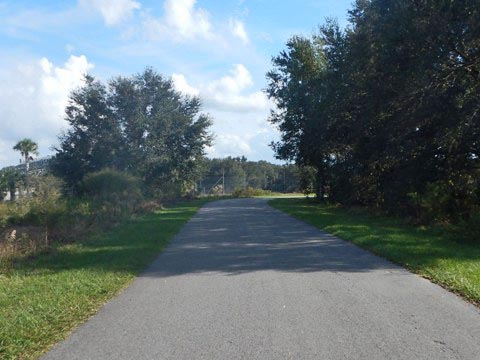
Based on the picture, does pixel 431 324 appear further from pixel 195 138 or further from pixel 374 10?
pixel 195 138

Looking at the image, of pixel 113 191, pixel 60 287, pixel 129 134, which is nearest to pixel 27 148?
pixel 129 134

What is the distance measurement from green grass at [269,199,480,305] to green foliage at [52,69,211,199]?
27.2 metres

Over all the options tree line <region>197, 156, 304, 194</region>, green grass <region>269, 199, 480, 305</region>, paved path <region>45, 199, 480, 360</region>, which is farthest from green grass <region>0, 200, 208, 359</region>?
tree line <region>197, 156, 304, 194</region>

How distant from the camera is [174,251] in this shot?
14273 mm

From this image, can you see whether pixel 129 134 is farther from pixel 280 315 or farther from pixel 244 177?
pixel 244 177

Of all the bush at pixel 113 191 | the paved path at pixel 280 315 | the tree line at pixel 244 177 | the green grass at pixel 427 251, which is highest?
the tree line at pixel 244 177

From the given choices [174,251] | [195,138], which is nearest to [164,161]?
[195,138]

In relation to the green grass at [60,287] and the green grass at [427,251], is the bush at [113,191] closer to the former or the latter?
the green grass at [60,287]

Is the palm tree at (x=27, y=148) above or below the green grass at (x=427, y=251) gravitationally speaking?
above

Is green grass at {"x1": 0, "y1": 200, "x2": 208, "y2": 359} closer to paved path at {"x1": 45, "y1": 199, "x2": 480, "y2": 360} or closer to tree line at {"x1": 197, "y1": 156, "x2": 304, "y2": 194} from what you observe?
paved path at {"x1": 45, "y1": 199, "x2": 480, "y2": 360}

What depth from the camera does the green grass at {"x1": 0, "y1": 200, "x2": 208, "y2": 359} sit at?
635 cm

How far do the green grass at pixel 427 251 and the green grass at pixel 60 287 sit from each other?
5701mm

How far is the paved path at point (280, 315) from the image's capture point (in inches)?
223

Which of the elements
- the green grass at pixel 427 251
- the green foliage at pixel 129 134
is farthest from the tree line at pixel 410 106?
the green foliage at pixel 129 134
